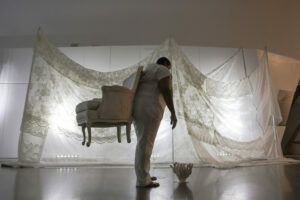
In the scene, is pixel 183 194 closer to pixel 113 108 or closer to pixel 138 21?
pixel 113 108

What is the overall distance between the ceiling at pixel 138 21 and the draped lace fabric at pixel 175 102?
158cm

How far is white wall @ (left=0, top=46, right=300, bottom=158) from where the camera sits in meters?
5.02

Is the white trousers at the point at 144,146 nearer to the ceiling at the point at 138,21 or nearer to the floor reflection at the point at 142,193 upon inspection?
the floor reflection at the point at 142,193

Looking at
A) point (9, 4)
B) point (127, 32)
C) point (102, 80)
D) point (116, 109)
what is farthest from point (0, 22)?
point (116, 109)

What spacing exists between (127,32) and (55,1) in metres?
1.54

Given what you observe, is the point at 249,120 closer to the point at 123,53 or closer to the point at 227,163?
the point at 227,163

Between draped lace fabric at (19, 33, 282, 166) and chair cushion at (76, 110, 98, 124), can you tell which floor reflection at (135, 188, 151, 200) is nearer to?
chair cushion at (76, 110, 98, 124)

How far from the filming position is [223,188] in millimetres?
1846

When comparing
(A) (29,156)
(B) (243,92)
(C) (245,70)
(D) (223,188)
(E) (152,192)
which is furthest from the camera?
(C) (245,70)

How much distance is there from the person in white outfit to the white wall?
10.2 ft

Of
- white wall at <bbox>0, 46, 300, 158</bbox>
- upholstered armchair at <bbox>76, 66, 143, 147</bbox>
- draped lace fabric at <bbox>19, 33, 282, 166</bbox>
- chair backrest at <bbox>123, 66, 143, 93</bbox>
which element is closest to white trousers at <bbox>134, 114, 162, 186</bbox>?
upholstered armchair at <bbox>76, 66, 143, 147</bbox>

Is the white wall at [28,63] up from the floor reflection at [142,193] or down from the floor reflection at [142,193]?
up

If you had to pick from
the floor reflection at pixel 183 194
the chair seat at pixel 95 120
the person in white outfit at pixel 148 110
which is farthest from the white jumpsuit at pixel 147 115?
the floor reflection at pixel 183 194

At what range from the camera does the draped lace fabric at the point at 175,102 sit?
12.2ft
